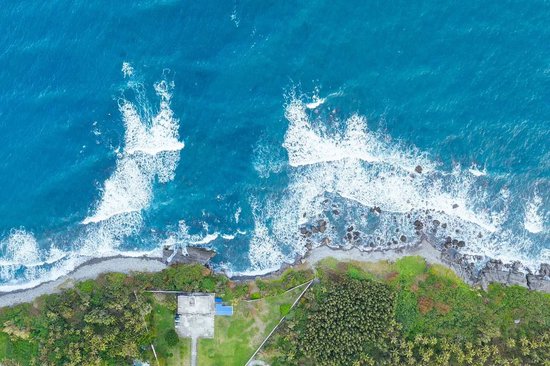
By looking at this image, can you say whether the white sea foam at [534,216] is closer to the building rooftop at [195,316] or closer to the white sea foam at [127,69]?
the building rooftop at [195,316]

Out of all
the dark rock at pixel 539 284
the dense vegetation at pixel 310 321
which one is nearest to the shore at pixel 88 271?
the dense vegetation at pixel 310 321

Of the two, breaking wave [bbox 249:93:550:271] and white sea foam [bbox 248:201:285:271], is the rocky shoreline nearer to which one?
breaking wave [bbox 249:93:550:271]

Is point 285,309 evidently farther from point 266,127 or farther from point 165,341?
point 266,127

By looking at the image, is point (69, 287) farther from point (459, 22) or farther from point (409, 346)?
point (459, 22)

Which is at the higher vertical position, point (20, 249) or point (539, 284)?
point (20, 249)

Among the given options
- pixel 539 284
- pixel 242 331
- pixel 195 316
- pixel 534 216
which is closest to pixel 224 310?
pixel 242 331
